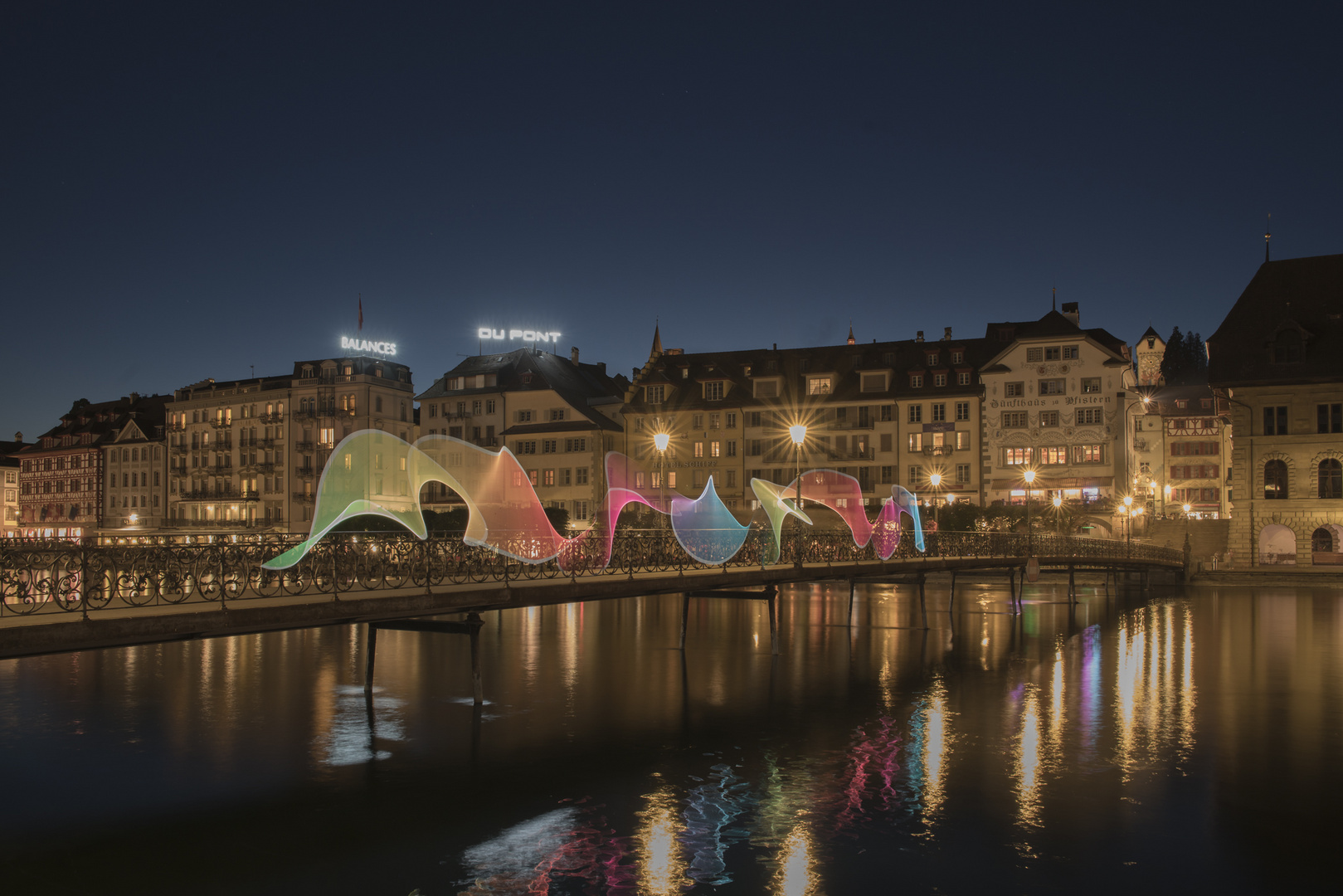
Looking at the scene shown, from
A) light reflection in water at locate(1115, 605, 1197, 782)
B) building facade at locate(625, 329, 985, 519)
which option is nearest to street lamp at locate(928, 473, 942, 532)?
building facade at locate(625, 329, 985, 519)

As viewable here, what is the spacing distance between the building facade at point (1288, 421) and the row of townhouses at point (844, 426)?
0.14 meters

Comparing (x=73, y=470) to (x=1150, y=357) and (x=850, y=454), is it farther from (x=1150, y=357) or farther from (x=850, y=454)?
(x=1150, y=357)

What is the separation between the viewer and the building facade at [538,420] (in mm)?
87312

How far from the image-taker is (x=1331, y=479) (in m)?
67.3

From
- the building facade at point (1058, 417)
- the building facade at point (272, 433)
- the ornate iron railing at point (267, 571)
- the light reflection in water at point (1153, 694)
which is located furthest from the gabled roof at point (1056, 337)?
the building facade at point (272, 433)

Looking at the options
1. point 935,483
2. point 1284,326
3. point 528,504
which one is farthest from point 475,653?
point 1284,326

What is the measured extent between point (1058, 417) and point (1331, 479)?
1716cm

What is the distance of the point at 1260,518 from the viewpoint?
68.9 m

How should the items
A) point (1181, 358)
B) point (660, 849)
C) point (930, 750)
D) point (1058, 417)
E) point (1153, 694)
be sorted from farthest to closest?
point (1181, 358) < point (1058, 417) < point (1153, 694) < point (930, 750) < point (660, 849)

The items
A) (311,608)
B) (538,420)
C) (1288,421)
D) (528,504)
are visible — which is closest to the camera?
(311,608)

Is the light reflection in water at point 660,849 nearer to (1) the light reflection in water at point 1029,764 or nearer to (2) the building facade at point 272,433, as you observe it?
(1) the light reflection in water at point 1029,764

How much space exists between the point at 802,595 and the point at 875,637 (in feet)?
76.1

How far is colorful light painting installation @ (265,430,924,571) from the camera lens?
23906 mm

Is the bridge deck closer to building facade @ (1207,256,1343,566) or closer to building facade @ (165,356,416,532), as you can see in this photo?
building facade @ (1207,256,1343,566)
